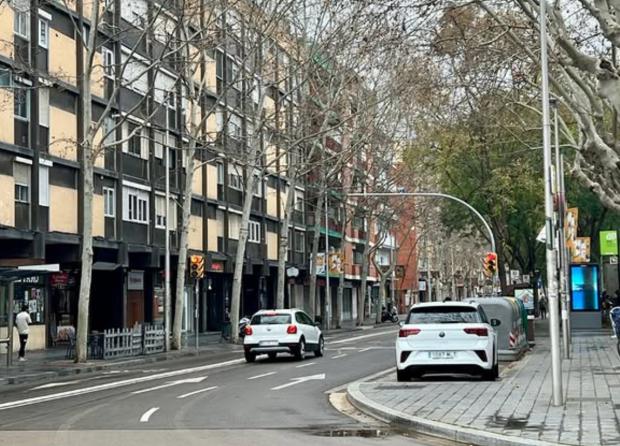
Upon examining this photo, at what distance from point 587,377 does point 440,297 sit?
11126 centimetres

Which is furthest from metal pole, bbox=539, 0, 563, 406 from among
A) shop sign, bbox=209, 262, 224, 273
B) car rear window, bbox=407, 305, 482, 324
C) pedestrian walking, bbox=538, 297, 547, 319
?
pedestrian walking, bbox=538, 297, 547, 319

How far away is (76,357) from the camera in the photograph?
98.8 feet

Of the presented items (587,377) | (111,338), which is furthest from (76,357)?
(587,377)

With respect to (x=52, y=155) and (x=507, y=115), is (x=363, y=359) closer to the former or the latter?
(x=507, y=115)

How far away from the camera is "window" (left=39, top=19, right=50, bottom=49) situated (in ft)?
121

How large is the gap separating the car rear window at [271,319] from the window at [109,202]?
14086mm

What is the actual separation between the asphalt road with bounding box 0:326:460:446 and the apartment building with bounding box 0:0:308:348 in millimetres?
9257

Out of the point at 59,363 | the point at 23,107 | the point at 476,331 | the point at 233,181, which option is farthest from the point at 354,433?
the point at 233,181

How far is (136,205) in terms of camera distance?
45.1m

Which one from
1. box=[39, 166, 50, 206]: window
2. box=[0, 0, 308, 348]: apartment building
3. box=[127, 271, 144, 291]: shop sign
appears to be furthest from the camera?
box=[127, 271, 144, 291]: shop sign

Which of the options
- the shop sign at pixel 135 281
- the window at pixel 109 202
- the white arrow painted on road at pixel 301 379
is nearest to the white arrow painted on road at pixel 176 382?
the white arrow painted on road at pixel 301 379

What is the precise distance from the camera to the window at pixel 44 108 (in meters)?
36.9

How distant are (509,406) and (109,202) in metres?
30.2

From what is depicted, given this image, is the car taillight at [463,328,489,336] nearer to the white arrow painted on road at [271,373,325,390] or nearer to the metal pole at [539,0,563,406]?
the white arrow painted on road at [271,373,325,390]
